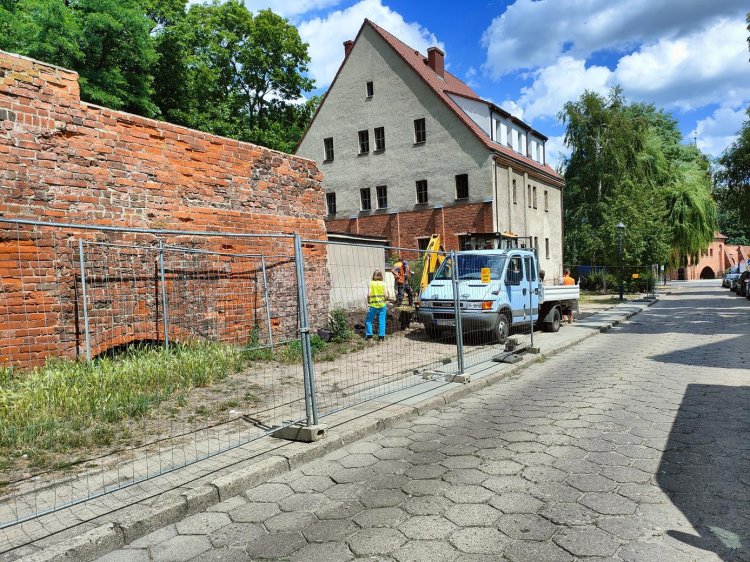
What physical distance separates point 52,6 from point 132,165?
15.0 metres

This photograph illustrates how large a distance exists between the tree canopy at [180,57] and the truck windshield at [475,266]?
16.4 meters

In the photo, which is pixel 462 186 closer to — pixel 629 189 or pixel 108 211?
pixel 629 189

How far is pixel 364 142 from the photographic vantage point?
98.3 feet

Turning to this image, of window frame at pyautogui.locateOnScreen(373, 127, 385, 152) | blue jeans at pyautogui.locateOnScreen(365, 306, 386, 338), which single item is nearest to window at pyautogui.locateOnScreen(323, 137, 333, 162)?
window frame at pyautogui.locateOnScreen(373, 127, 385, 152)

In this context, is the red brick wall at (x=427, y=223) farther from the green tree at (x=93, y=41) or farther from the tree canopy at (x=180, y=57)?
the green tree at (x=93, y=41)

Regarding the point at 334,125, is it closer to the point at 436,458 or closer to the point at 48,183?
the point at 48,183

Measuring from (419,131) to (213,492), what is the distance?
26322mm

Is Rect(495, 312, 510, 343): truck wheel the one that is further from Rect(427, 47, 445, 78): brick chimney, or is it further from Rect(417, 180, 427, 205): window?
Rect(427, 47, 445, 78): brick chimney

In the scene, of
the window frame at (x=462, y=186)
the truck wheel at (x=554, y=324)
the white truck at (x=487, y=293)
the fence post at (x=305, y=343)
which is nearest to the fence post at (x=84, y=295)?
the fence post at (x=305, y=343)

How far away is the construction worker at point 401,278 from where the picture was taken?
599 inches

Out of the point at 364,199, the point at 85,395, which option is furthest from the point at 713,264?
Result: the point at 85,395

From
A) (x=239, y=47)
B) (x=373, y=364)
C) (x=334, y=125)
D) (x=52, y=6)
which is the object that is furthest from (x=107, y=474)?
(x=239, y=47)

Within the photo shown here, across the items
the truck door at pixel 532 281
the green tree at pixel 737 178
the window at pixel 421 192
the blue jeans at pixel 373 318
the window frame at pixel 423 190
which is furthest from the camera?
the window at pixel 421 192

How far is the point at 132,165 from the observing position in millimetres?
8375
